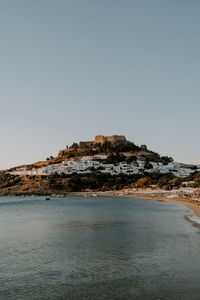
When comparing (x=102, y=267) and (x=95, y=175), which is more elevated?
(x=95, y=175)

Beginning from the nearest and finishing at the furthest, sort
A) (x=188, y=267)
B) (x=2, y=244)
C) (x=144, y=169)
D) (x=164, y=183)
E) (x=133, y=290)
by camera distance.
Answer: (x=133, y=290), (x=188, y=267), (x=2, y=244), (x=164, y=183), (x=144, y=169)

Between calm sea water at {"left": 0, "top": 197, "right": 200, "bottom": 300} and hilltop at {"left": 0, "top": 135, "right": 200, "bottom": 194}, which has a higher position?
hilltop at {"left": 0, "top": 135, "right": 200, "bottom": 194}

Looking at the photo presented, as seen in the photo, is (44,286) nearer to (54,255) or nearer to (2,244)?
(54,255)

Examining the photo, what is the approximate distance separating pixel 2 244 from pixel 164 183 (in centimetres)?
10723

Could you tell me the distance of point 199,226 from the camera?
95.3 feet

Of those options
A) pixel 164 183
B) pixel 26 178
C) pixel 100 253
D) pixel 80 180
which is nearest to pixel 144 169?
pixel 80 180

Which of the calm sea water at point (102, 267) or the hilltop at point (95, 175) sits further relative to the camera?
the hilltop at point (95, 175)

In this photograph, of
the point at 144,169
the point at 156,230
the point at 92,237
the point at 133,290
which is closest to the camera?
the point at 133,290

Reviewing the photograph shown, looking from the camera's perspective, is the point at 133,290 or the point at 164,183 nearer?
the point at 133,290

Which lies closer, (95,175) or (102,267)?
(102,267)

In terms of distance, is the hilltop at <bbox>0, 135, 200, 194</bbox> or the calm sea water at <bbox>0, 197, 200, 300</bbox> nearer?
the calm sea water at <bbox>0, 197, 200, 300</bbox>

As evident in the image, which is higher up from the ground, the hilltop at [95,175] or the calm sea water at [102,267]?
the hilltop at [95,175]

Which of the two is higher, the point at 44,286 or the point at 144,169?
the point at 144,169

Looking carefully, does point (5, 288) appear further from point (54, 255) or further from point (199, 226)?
point (199, 226)
